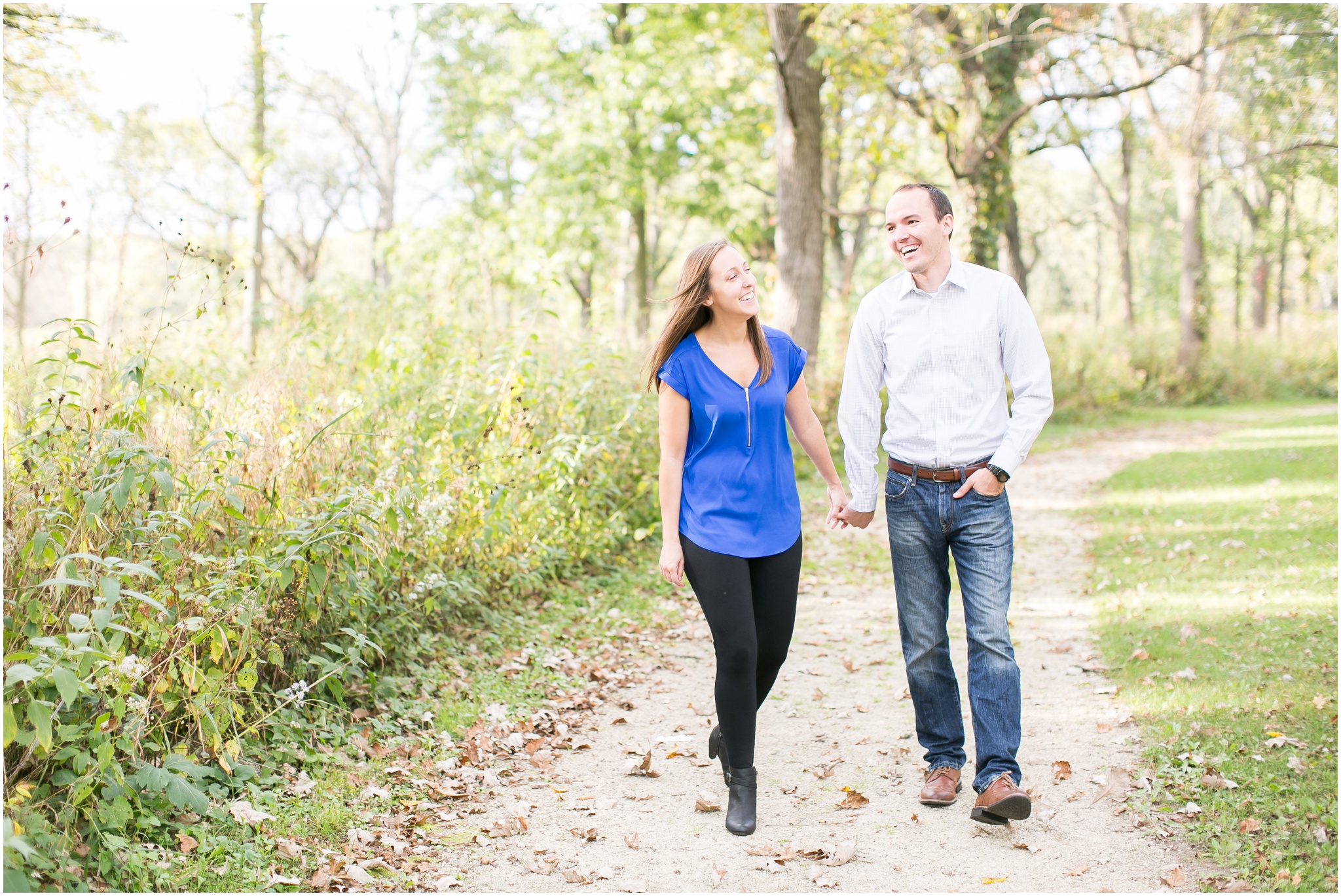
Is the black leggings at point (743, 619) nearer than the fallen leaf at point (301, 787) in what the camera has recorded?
Yes

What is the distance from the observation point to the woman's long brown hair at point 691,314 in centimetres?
379

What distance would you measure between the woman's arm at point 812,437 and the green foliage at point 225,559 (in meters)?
2.08

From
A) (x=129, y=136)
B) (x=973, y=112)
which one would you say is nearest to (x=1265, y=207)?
(x=973, y=112)

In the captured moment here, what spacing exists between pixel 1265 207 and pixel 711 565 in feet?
131

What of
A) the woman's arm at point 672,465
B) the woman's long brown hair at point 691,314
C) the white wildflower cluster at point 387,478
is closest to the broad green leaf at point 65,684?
the woman's arm at point 672,465

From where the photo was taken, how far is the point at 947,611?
3.93m

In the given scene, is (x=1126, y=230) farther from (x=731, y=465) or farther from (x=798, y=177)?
(x=731, y=465)

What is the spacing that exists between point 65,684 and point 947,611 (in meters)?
3.06

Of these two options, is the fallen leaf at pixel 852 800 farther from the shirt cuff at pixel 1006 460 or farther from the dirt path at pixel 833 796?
the shirt cuff at pixel 1006 460

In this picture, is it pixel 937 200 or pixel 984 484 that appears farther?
pixel 937 200

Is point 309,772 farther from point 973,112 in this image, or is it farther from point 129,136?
point 129,136

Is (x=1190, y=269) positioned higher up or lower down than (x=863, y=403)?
higher up

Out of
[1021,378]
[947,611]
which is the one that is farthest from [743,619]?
[1021,378]

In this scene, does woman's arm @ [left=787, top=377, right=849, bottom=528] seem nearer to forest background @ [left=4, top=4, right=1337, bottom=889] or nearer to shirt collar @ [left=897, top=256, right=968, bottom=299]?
shirt collar @ [left=897, top=256, right=968, bottom=299]
